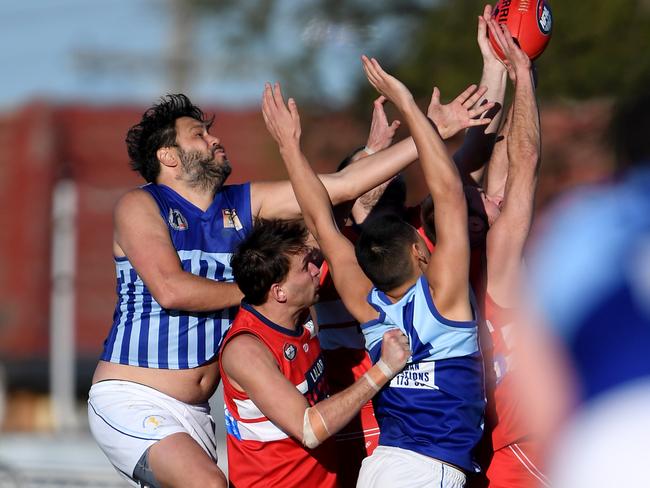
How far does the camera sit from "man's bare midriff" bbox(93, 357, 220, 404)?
4.63m

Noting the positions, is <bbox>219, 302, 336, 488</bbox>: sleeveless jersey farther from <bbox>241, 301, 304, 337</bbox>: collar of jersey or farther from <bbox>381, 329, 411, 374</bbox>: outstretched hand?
<bbox>381, 329, 411, 374</bbox>: outstretched hand

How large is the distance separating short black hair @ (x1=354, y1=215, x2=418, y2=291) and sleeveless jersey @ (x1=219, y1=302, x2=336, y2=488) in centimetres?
58

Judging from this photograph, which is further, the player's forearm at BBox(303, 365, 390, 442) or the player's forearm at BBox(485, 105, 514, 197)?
the player's forearm at BBox(485, 105, 514, 197)

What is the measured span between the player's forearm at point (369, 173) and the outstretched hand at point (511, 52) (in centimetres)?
55

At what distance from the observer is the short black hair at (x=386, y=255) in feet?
12.5

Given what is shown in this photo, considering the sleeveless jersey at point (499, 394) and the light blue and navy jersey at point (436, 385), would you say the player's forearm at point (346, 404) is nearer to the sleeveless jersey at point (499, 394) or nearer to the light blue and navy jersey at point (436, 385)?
the light blue and navy jersey at point (436, 385)

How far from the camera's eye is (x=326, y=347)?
4.94m

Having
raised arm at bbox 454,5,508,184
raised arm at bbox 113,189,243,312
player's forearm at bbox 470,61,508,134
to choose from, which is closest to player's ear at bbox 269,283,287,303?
raised arm at bbox 113,189,243,312

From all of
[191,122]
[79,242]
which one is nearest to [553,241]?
[191,122]

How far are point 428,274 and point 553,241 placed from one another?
214cm

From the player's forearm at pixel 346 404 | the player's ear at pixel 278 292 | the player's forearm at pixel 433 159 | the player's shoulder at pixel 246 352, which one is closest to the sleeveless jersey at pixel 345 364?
the player's ear at pixel 278 292

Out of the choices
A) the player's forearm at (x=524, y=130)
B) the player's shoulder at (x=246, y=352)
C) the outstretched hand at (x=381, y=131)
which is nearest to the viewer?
the player's forearm at (x=524, y=130)

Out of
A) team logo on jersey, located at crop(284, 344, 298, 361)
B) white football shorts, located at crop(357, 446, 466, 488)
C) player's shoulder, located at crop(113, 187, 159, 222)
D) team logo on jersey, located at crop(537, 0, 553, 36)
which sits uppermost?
team logo on jersey, located at crop(537, 0, 553, 36)

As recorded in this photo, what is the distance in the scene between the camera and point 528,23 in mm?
4621
